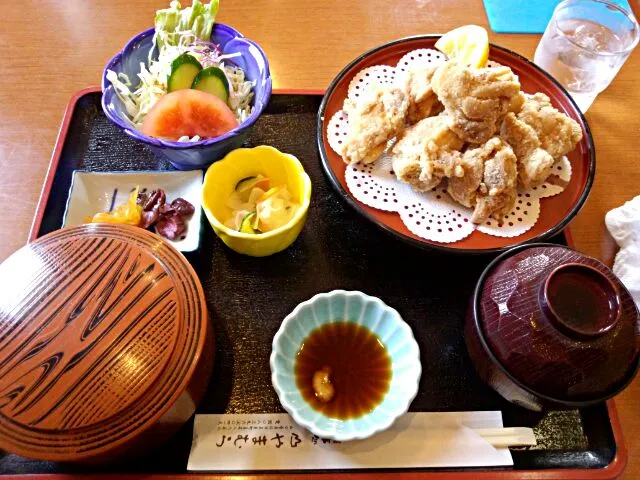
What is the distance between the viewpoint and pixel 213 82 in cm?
173

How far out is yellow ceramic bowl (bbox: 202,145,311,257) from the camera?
4.78ft

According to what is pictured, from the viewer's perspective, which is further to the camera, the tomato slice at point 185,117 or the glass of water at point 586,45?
the glass of water at point 586,45

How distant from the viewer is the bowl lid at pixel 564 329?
1105 mm

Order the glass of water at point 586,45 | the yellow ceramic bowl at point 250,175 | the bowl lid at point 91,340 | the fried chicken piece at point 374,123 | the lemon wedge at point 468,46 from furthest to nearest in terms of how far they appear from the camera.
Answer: the glass of water at point 586,45 → the lemon wedge at point 468,46 → the fried chicken piece at point 374,123 → the yellow ceramic bowl at point 250,175 → the bowl lid at point 91,340

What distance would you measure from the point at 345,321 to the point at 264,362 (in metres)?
0.28

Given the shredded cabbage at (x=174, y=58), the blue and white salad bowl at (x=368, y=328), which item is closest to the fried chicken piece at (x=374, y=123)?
the shredded cabbage at (x=174, y=58)

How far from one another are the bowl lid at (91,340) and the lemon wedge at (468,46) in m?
1.35

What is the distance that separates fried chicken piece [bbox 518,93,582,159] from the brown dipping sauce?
938 millimetres

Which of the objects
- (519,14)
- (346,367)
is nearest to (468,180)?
(346,367)

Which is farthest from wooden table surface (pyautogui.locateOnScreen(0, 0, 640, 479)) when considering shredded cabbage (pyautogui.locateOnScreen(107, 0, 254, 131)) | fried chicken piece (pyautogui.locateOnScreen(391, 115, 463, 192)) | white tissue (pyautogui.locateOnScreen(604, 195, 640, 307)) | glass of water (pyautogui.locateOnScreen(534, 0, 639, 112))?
fried chicken piece (pyautogui.locateOnScreen(391, 115, 463, 192))

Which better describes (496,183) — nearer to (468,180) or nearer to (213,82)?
(468,180)

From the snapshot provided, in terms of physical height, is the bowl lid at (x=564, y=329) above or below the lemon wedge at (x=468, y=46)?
below

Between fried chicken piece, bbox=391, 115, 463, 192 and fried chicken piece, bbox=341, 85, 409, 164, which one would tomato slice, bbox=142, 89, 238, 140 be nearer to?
fried chicken piece, bbox=341, 85, 409, 164

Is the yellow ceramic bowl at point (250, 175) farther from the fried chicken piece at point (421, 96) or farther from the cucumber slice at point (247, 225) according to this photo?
the fried chicken piece at point (421, 96)
